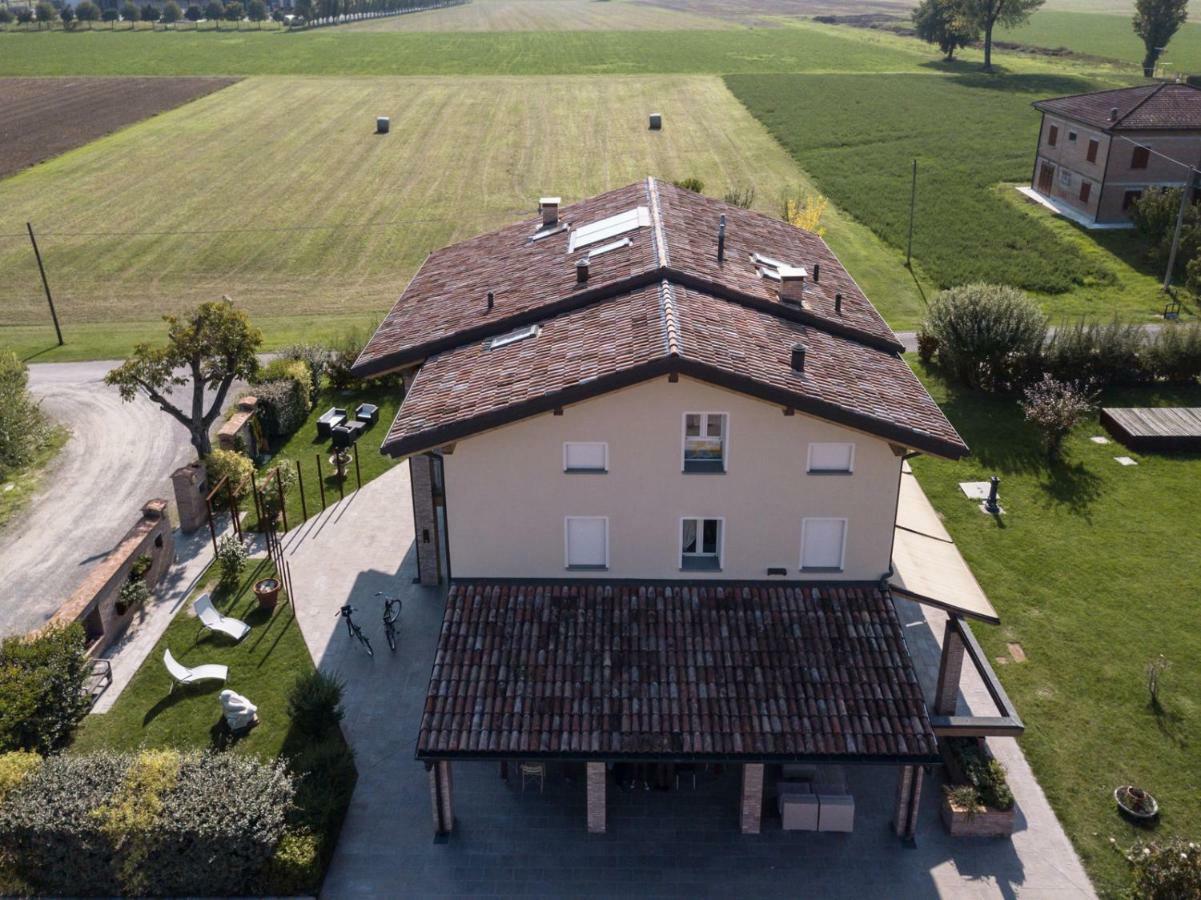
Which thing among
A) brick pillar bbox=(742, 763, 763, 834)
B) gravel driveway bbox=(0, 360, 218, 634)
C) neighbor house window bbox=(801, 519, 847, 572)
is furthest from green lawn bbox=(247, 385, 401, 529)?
brick pillar bbox=(742, 763, 763, 834)

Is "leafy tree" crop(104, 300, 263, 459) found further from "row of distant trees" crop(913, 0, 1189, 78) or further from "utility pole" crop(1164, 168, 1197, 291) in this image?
"row of distant trees" crop(913, 0, 1189, 78)

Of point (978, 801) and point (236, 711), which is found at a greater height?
point (236, 711)

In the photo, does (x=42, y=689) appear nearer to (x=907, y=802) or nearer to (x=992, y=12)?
(x=907, y=802)

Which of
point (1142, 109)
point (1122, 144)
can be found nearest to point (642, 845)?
point (1122, 144)

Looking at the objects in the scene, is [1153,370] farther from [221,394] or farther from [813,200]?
[221,394]

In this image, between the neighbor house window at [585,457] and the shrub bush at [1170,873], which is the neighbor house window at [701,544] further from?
the shrub bush at [1170,873]
